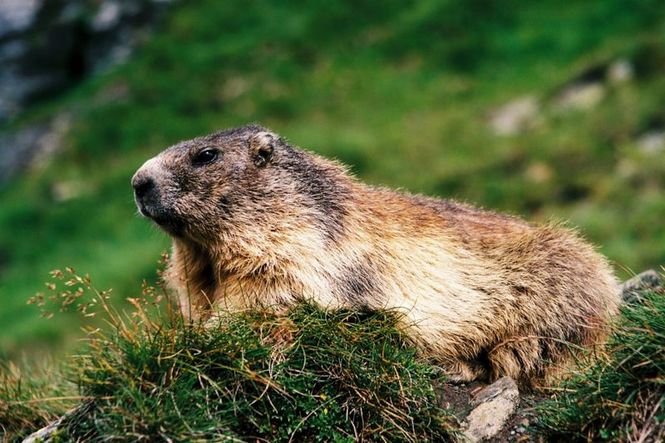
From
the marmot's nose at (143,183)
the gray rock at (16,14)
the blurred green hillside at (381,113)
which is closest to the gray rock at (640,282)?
the marmot's nose at (143,183)

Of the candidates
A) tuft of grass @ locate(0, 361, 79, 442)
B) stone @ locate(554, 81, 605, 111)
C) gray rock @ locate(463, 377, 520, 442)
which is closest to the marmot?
gray rock @ locate(463, 377, 520, 442)

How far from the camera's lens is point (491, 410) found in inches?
230

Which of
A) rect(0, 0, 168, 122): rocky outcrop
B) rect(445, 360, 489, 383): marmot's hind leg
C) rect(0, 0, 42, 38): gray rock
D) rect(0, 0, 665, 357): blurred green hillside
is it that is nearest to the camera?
rect(445, 360, 489, 383): marmot's hind leg

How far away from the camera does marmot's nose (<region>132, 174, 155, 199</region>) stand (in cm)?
673

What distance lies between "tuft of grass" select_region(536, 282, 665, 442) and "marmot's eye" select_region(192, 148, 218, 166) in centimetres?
340

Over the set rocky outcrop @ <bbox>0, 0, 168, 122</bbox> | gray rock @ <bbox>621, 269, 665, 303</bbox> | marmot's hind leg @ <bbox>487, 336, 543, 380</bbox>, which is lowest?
gray rock @ <bbox>621, 269, 665, 303</bbox>

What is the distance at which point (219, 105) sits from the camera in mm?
24547

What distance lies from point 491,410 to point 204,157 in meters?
3.17

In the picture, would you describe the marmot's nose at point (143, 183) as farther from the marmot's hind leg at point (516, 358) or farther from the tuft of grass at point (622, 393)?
the tuft of grass at point (622, 393)

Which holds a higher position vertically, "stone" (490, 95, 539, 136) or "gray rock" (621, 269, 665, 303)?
"stone" (490, 95, 539, 136)

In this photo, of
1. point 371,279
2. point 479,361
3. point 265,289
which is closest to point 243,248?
point 265,289

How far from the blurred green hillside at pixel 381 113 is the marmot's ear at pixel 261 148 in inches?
334

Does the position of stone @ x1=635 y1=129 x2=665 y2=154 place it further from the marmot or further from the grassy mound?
the grassy mound

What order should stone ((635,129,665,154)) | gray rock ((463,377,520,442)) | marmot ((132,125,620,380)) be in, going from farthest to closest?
stone ((635,129,665,154))
marmot ((132,125,620,380))
gray rock ((463,377,520,442))
